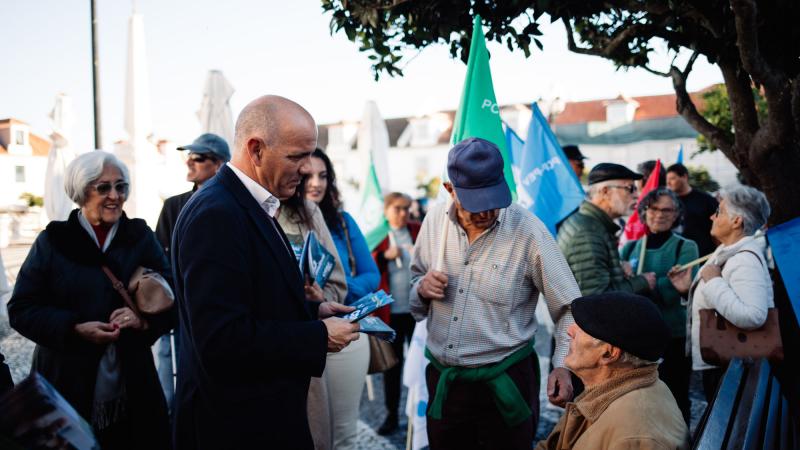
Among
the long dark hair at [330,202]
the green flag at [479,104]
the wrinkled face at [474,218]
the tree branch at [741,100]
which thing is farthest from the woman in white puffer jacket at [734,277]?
the long dark hair at [330,202]

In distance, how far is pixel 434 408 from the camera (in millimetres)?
3123

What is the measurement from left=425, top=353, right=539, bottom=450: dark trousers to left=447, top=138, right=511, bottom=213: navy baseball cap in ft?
2.58

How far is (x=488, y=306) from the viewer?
3.06m

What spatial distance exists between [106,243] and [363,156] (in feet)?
22.2

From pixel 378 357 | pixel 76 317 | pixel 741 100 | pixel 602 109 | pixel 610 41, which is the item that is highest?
pixel 602 109

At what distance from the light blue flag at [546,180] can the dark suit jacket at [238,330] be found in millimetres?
3202

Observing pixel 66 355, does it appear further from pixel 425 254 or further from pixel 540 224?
pixel 540 224

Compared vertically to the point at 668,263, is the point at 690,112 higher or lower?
higher

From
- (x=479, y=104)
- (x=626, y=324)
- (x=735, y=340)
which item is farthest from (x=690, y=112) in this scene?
(x=626, y=324)

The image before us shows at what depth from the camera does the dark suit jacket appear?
191 cm

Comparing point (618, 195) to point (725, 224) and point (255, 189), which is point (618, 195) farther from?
point (255, 189)

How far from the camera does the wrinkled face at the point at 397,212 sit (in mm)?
6602

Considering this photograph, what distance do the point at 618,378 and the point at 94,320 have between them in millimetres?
2379

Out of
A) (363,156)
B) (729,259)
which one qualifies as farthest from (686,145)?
(729,259)
